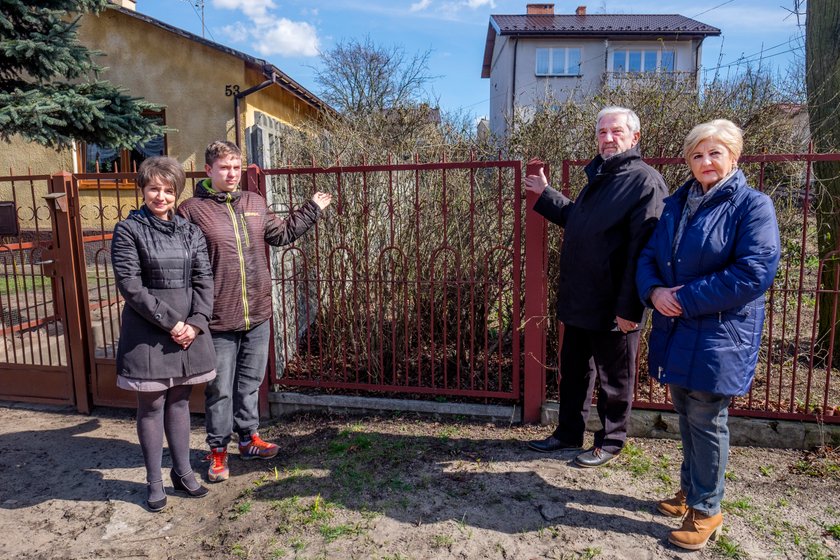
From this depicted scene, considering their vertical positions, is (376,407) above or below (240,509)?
above

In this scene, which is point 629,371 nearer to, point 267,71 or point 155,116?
point 267,71

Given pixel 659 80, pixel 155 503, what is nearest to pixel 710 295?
pixel 155 503

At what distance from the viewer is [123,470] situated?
3.40 metres

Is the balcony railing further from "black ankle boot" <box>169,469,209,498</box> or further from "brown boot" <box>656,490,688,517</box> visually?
"black ankle boot" <box>169,469,209,498</box>

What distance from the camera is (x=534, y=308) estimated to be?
11.9 feet

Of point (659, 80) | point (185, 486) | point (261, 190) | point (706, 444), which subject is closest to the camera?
point (706, 444)

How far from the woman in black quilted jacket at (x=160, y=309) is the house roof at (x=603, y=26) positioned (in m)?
22.3

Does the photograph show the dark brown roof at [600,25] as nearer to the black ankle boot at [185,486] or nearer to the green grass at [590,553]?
the green grass at [590,553]

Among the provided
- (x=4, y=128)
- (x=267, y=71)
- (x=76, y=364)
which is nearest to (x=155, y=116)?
(x=267, y=71)

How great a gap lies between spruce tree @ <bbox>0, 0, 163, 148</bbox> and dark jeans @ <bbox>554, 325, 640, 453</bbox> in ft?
16.7

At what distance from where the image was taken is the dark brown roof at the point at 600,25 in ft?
73.0

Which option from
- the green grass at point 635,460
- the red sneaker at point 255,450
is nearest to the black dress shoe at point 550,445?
the green grass at point 635,460

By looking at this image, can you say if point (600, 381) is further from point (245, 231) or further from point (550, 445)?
point (245, 231)

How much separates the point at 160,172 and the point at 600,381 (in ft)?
8.29
